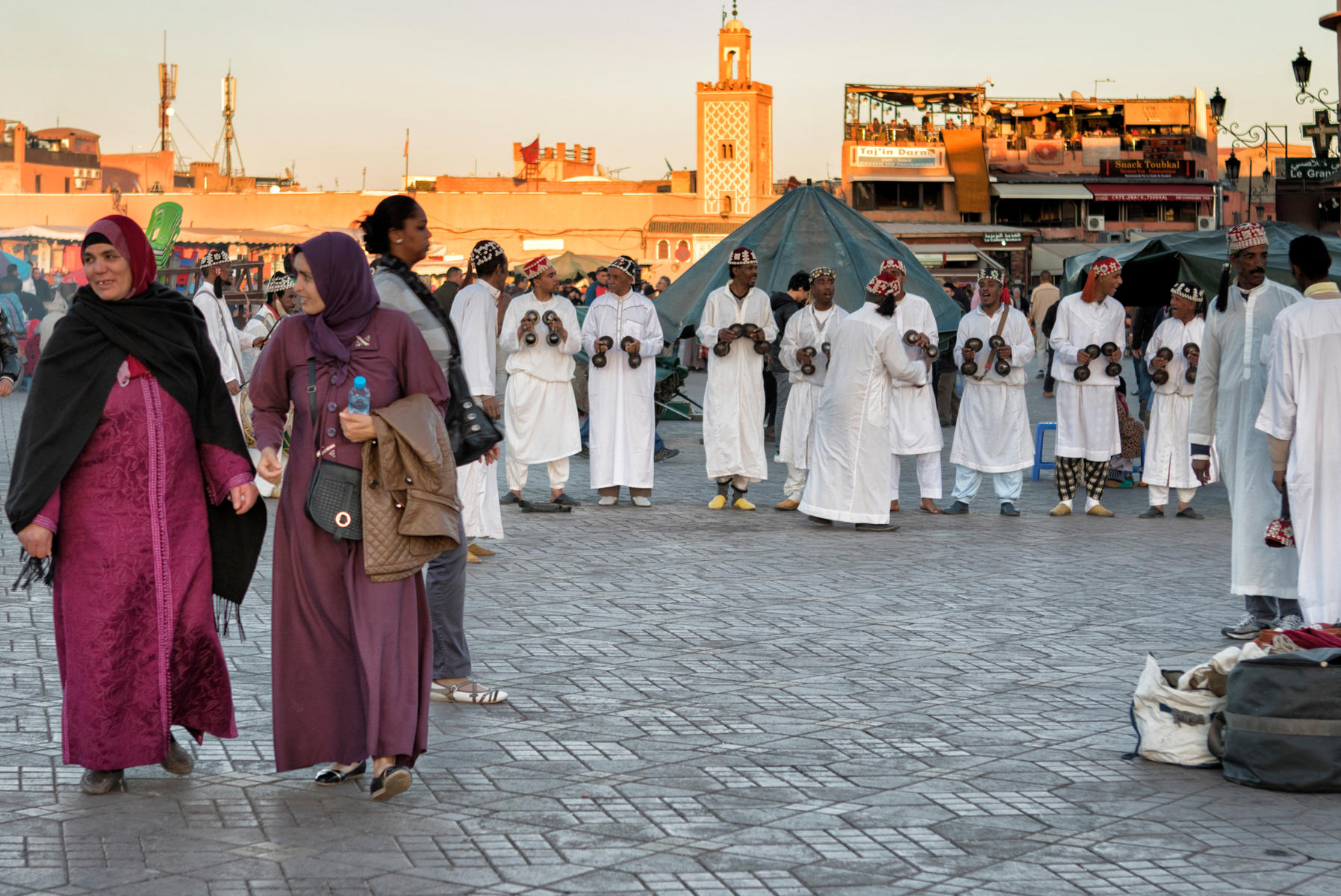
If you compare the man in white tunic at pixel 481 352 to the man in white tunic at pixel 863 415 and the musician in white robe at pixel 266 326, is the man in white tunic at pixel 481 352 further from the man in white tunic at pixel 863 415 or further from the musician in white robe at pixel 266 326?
the musician in white robe at pixel 266 326

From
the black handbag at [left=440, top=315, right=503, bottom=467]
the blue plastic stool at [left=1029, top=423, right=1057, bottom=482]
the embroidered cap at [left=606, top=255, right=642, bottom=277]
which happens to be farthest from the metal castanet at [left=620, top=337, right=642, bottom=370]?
the black handbag at [left=440, top=315, right=503, bottom=467]

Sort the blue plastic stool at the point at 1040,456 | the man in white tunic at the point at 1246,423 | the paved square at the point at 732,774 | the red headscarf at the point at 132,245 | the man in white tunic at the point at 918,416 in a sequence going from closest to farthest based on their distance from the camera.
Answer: the paved square at the point at 732,774 < the red headscarf at the point at 132,245 < the man in white tunic at the point at 1246,423 < the man in white tunic at the point at 918,416 < the blue plastic stool at the point at 1040,456

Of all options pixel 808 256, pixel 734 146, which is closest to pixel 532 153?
pixel 734 146

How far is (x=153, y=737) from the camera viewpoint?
14.4 ft

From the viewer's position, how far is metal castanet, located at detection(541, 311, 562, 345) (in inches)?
437

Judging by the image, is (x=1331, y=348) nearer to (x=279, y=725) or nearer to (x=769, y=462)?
(x=279, y=725)

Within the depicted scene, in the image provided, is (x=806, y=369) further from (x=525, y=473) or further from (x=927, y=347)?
(x=525, y=473)

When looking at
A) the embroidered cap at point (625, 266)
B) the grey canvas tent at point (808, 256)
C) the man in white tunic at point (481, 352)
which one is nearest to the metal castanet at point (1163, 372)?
the grey canvas tent at point (808, 256)

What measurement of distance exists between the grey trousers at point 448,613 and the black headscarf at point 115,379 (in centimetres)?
85

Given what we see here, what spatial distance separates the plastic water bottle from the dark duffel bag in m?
2.61

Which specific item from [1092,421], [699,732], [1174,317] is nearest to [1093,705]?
[699,732]

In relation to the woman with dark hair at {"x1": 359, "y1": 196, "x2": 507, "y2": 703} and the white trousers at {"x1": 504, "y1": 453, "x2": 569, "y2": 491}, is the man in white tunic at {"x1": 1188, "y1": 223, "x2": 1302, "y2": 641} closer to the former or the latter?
the woman with dark hair at {"x1": 359, "y1": 196, "x2": 507, "y2": 703}

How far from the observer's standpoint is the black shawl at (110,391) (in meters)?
4.34

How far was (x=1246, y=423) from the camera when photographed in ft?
22.3
